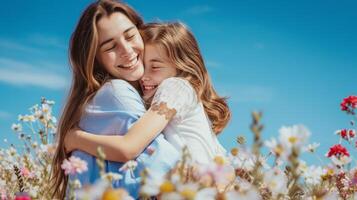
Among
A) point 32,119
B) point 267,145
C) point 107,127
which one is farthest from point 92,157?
point 32,119

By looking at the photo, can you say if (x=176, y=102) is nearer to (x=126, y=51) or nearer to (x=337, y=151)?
(x=126, y=51)

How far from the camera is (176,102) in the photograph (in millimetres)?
3127

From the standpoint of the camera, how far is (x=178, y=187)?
4.10ft

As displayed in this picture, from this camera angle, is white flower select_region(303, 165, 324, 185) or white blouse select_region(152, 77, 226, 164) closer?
white flower select_region(303, 165, 324, 185)

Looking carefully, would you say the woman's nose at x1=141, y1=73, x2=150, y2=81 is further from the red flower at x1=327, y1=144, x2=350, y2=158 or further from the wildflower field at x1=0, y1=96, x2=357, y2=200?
the red flower at x1=327, y1=144, x2=350, y2=158

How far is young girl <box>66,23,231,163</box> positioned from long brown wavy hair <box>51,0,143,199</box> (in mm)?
179

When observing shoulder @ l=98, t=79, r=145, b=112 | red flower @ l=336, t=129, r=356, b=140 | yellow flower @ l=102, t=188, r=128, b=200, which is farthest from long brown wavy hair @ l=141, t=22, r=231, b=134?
yellow flower @ l=102, t=188, r=128, b=200

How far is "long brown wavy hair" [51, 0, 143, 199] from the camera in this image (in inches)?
136

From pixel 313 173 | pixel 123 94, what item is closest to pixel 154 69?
pixel 123 94

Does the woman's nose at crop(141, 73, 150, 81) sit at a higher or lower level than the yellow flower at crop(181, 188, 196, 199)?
higher

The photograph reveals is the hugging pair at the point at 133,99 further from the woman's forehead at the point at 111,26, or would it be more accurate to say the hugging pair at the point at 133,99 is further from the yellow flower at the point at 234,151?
the yellow flower at the point at 234,151

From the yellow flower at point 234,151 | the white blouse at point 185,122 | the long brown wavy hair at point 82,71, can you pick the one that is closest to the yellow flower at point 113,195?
the yellow flower at point 234,151

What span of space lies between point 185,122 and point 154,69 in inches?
20.7

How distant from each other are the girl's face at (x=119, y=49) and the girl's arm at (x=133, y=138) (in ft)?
1.68
